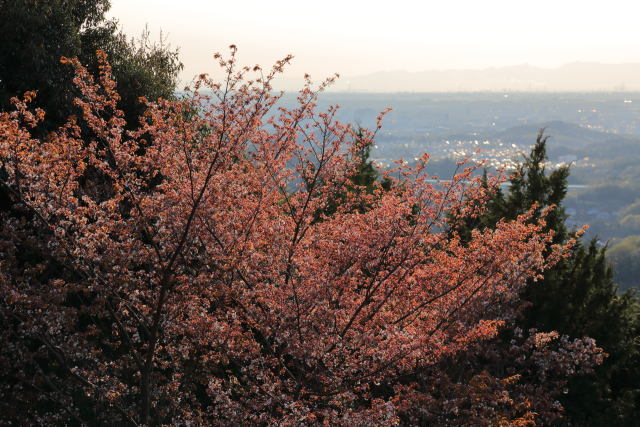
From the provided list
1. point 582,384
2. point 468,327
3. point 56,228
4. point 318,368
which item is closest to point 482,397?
point 468,327

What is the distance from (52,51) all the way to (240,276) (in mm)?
Result: 10962

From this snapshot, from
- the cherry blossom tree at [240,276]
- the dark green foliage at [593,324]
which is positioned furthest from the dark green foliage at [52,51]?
the dark green foliage at [593,324]

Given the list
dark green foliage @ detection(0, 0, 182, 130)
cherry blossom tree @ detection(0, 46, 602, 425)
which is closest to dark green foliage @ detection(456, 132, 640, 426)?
cherry blossom tree @ detection(0, 46, 602, 425)

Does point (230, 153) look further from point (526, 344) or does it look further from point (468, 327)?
point (526, 344)

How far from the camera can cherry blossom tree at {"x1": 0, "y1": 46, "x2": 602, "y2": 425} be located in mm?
8414

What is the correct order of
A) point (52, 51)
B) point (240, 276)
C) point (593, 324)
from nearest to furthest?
point (240, 276) → point (593, 324) → point (52, 51)

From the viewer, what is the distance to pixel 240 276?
9.45m

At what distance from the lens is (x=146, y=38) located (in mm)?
21234

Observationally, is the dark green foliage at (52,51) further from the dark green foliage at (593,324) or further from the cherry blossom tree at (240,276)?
the dark green foliage at (593,324)

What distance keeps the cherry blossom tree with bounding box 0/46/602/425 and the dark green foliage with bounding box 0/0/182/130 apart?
7.13 meters

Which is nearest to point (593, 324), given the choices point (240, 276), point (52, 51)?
point (240, 276)

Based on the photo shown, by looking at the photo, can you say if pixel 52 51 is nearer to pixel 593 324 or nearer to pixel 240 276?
pixel 240 276

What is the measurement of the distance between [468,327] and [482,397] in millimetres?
1438

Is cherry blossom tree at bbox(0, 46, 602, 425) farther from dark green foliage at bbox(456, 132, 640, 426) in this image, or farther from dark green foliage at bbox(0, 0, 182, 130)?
dark green foliage at bbox(0, 0, 182, 130)
